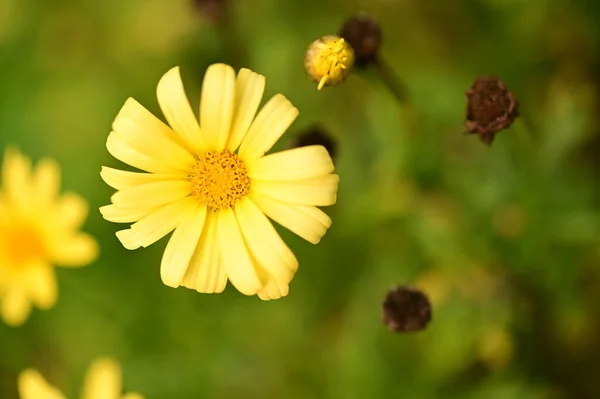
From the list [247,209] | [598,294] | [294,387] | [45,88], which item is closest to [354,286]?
[294,387]

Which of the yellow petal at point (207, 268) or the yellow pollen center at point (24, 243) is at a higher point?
the yellow pollen center at point (24, 243)

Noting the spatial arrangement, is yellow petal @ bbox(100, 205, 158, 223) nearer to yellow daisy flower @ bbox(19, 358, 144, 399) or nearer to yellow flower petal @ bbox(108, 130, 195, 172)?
yellow flower petal @ bbox(108, 130, 195, 172)

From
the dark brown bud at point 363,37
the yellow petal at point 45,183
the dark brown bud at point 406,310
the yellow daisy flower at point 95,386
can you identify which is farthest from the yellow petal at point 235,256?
the yellow petal at point 45,183

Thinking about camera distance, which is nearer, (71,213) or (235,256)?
(235,256)

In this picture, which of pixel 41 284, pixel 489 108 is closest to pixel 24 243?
pixel 41 284

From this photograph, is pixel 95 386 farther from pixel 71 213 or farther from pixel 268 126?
pixel 268 126

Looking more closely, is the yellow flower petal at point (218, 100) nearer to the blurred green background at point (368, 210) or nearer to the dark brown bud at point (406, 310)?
the dark brown bud at point (406, 310)
